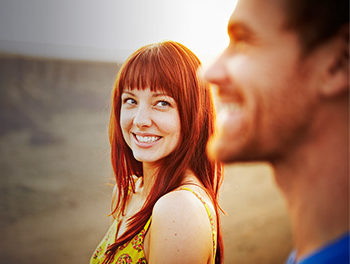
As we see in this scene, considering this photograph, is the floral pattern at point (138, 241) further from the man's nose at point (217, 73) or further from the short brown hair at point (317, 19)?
the short brown hair at point (317, 19)

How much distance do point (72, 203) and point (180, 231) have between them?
4.63m

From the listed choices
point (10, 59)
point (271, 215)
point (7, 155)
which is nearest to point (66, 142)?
point (7, 155)

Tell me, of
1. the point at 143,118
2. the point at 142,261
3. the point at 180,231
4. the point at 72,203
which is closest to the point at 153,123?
the point at 143,118

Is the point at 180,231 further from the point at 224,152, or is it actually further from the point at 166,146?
the point at 224,152

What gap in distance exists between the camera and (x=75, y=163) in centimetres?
778

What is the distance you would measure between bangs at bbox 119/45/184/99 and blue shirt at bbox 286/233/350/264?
1.14m

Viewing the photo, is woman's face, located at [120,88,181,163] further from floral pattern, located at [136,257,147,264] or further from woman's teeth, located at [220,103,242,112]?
woman's teeth, located at [220,103,242,112]

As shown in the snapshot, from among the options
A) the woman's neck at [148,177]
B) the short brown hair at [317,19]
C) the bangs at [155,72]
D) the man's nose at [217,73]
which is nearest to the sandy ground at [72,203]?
the woman's neck at [148,177]

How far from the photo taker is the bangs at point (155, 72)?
169cm

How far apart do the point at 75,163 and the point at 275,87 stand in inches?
295

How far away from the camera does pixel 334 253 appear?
65 centimetres

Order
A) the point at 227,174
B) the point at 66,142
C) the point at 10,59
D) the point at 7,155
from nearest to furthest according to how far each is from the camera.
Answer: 1. the point at 227,174
2. the point at 7,155
3. the point at 66,142
4. the point at 10,59

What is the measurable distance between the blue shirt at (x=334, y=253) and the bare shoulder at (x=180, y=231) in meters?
0.83

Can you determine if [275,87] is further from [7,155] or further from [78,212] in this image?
[7,155]
